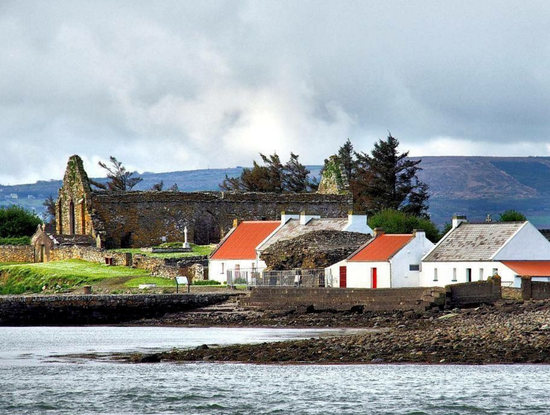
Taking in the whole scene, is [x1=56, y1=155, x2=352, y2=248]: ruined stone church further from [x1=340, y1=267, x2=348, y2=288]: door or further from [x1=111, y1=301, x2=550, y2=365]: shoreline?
[x1=111, y1=301, x2=550, y2=365]: shoreline

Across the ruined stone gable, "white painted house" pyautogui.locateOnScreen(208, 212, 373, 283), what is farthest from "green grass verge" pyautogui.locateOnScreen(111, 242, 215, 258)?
the ruined stone gable

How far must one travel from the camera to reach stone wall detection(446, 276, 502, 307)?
2370 inches

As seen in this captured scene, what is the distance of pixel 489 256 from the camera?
6438cm

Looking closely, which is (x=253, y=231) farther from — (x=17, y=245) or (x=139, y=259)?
(x=17, y=245)

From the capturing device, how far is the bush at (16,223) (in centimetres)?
9950

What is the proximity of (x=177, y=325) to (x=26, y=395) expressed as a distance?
23320mm

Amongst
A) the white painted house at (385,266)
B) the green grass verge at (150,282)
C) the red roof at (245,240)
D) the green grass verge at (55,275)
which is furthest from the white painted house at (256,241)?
the white painted house at (385,266)

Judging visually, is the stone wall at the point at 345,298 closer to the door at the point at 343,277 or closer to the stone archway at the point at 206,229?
the door at the point at 343,277

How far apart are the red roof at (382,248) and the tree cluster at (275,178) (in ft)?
188

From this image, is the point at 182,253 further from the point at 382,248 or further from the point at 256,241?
the point at 382,248

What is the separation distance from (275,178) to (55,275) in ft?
178

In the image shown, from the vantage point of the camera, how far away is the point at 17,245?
3583 inches

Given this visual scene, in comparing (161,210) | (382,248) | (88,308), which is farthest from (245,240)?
(161,210)

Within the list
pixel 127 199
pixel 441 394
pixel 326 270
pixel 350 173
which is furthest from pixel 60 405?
pixel 350 173
